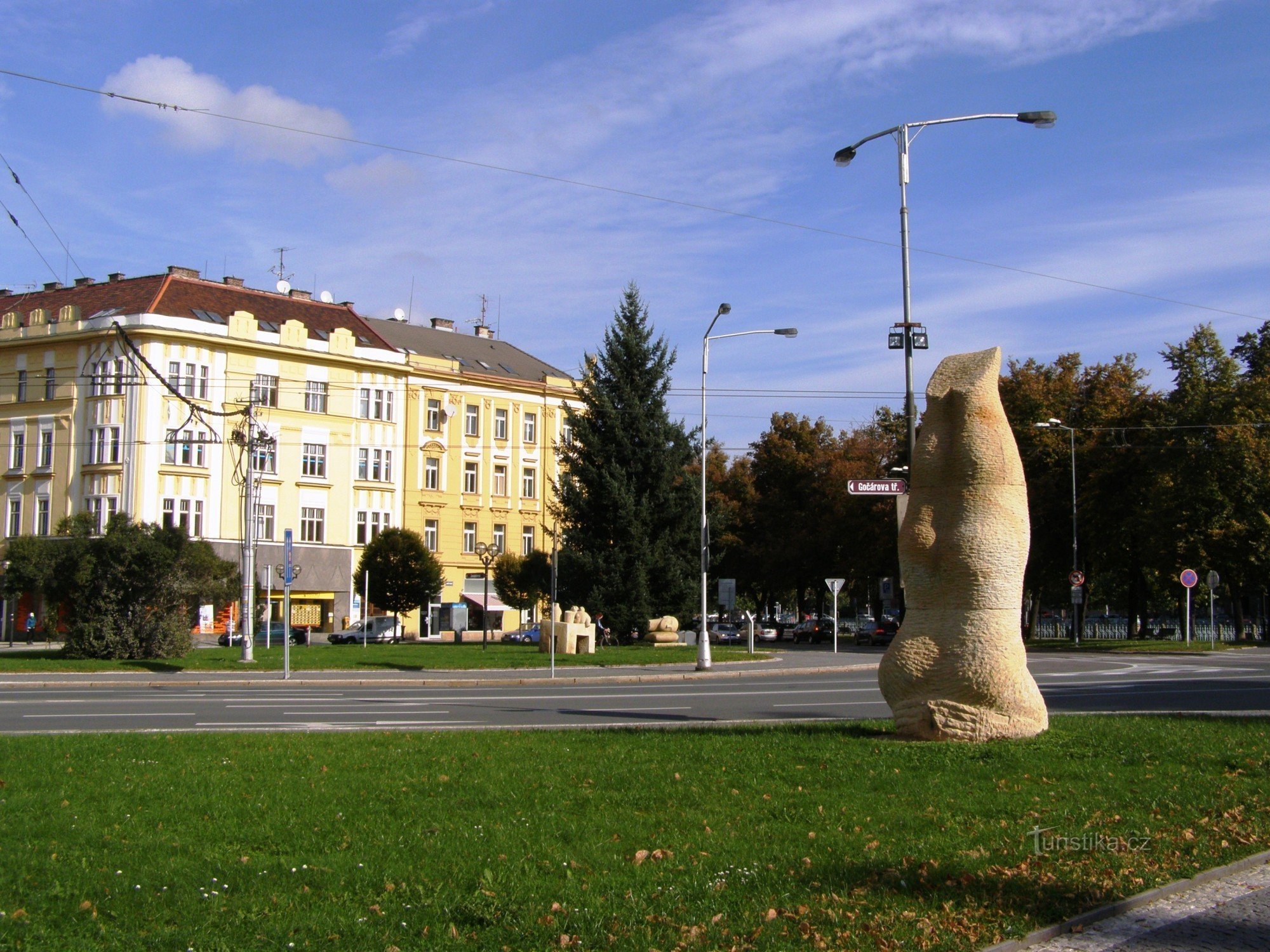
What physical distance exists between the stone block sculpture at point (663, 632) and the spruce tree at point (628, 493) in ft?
1.23

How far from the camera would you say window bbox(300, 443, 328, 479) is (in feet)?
206

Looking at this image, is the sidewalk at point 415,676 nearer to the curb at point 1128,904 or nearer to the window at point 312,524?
the curb at point 1128,904

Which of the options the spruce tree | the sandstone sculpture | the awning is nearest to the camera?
the sandstone sculpture

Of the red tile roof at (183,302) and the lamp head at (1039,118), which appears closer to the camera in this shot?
the lamp head at (1039,118)

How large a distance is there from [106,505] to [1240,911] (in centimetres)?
5845

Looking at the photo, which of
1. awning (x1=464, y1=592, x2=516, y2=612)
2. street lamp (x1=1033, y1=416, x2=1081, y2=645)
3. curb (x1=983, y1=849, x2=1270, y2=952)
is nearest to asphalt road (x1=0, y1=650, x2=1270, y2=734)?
curb (x1=983, y1=849, x2=1270, y2=952)

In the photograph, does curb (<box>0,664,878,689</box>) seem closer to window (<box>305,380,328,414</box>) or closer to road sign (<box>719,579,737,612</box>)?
road sign (<box>719,579,737,612</box>)

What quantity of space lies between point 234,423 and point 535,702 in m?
39.1

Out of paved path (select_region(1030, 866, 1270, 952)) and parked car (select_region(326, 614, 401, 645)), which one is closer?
paved path (select_region(1030, 866, 1270, 952))

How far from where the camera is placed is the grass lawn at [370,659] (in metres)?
29.6

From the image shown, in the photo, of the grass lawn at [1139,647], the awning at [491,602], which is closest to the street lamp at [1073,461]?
the grass lawn at [1139,647]

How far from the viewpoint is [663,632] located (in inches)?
1750

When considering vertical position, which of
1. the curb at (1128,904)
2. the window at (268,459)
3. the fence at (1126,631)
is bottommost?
the fence at (1126,631)

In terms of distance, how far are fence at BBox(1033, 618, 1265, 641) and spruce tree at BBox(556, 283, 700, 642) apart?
25263 millimetres
